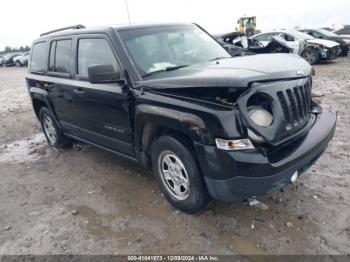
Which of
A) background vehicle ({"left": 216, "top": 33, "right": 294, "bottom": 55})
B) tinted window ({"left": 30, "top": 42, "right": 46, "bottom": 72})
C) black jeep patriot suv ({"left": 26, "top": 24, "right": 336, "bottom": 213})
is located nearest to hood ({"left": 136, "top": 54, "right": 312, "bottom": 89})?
black jeep patriot suv ({"left": 26, "top": 24, "right": 336, "bottom": 213})

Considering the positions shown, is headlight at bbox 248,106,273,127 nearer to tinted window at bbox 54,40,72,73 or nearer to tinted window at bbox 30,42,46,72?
tinted window at bbox 54,40,72,73

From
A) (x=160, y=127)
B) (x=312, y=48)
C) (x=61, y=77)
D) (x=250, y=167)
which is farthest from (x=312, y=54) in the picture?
(x=250, y=167)

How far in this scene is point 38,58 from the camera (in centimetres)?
564

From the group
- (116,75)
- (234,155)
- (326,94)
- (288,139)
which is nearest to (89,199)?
(116,75)

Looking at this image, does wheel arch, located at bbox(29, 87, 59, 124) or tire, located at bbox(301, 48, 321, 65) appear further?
tire, located at bbox(301, 48, 321, 65)

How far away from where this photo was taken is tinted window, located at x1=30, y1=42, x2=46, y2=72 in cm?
541

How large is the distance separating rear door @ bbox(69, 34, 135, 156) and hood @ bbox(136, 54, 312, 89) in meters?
0.49

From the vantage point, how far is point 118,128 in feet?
12.9

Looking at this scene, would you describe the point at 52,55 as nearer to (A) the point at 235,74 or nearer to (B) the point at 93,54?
(B) the point at 93,54

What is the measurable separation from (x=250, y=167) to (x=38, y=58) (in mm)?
4497

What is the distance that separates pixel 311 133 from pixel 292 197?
33.4 inches

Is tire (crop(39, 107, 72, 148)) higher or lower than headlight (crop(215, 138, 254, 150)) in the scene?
lower

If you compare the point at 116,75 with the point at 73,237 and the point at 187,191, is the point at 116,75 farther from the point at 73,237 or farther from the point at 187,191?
the point at 73,237

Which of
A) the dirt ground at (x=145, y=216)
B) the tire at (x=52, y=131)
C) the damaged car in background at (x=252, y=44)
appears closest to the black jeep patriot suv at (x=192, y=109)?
the dirt ground at (x=145, y=216)
